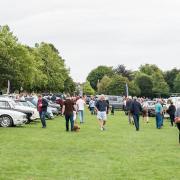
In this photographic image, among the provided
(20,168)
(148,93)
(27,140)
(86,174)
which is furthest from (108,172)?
(148,93)

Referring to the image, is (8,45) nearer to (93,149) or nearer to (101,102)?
(101,102)

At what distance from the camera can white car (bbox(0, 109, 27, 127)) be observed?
2842 centimetres

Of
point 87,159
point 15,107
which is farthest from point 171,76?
point 87,159

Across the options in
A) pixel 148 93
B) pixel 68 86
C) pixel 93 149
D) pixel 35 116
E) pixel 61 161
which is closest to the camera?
pixel 61 161

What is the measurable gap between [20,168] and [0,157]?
2236 millimetres

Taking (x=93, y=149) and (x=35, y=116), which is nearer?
(x=93, y=149)

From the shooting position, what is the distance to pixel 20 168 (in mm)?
12539

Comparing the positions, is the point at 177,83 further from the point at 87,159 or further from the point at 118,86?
the point at 87,159

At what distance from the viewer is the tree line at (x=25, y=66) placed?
64.1m

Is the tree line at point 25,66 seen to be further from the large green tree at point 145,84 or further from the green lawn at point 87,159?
the green lawn at point 87,159

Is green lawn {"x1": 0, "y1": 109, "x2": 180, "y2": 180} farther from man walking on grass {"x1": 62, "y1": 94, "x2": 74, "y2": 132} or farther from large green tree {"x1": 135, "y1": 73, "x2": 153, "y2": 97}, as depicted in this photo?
large green tree {"x1": 135, "y1": 73, "x2": 153, "y2": 97}

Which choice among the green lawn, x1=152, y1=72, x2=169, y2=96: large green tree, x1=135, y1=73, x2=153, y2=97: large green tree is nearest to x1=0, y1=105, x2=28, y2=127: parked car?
the green lawn

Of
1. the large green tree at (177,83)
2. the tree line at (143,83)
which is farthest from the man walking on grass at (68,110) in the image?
the large green tree at (177,83)

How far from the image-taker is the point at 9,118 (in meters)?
28.6
